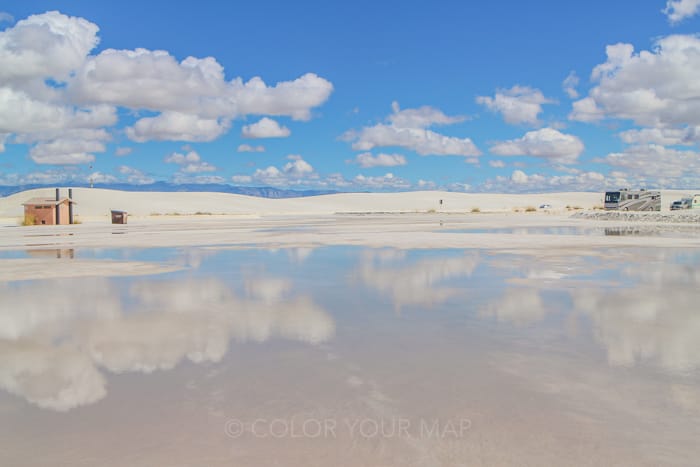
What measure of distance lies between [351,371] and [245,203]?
103 metres

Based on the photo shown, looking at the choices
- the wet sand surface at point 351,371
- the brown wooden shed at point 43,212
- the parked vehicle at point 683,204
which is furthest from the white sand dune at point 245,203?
the wet sand surface at point 351,371

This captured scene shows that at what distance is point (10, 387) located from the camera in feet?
18.0

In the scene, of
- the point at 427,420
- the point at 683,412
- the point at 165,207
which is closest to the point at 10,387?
the point at 427,420

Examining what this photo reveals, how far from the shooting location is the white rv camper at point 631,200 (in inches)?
2248

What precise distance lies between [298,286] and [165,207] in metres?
83.9

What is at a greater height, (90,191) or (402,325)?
(90,191)

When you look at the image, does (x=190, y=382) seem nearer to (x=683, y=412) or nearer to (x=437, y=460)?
(x=437, y=460)

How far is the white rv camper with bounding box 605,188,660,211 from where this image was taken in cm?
5709

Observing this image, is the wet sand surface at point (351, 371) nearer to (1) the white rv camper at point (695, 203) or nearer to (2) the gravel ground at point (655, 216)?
(2) the gravel ground at point (655, 216)

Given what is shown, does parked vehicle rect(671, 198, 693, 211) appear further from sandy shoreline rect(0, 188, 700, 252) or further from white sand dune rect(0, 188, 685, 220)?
white sand dune rect(0, 188, 685, 220)

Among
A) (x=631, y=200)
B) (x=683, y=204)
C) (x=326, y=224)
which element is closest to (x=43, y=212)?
(x=326, y=224)

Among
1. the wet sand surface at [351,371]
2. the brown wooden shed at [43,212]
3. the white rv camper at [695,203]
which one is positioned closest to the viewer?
the wet sand surface at [351,371]

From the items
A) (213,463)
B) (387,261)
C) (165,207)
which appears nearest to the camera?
(213,463)

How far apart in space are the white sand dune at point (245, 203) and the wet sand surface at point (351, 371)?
5732 cm
